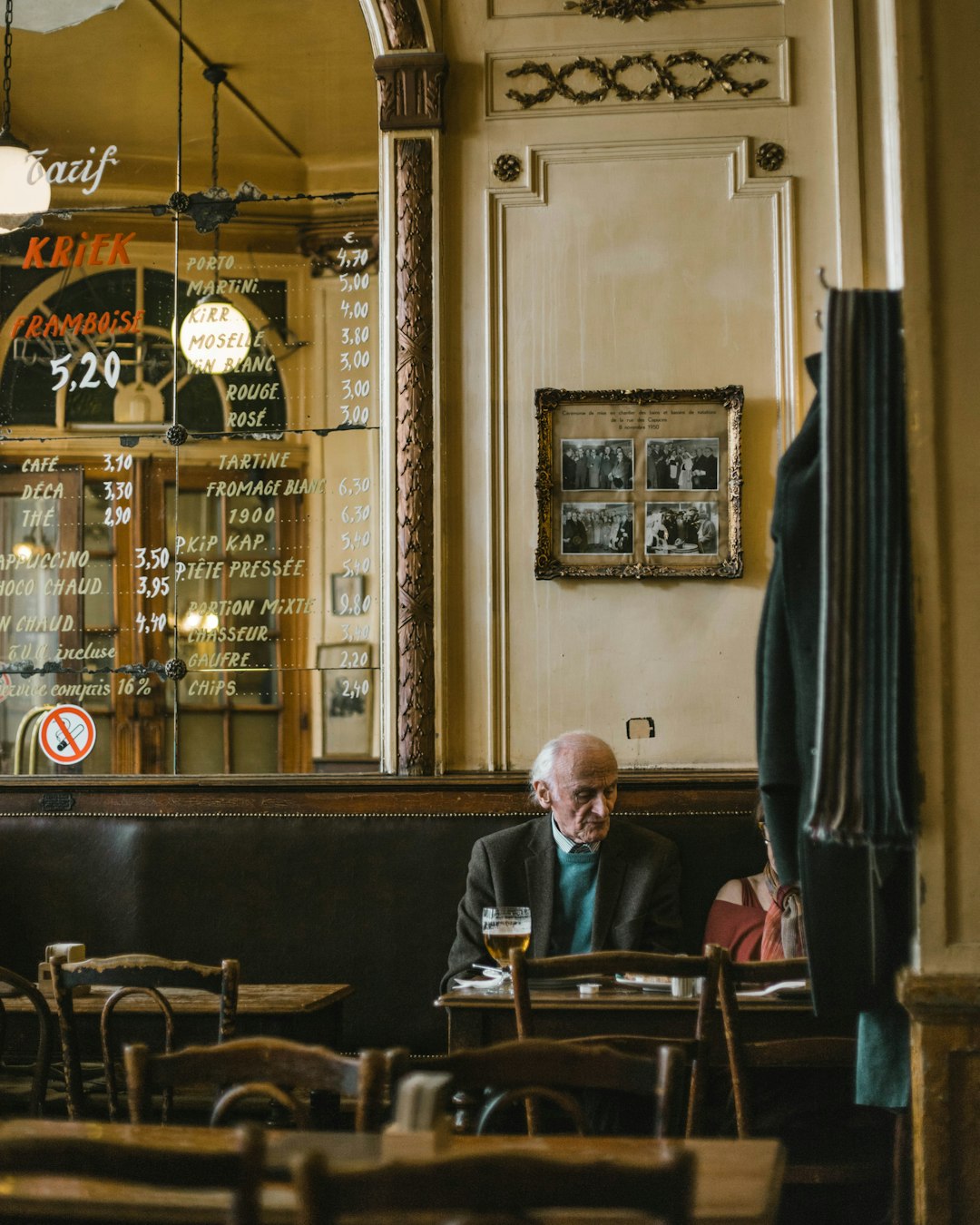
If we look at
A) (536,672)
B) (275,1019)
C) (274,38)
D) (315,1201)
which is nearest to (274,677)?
(536,672)

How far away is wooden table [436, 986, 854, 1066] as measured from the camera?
308cm

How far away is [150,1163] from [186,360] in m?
4.42

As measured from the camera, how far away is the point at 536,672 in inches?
185

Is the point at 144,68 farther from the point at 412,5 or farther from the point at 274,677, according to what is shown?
the point at 274,677

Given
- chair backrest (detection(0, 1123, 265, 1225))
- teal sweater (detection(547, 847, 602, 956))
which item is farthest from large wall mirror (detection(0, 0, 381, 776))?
chair backrest (detection(0, 1123, 265, 1225))

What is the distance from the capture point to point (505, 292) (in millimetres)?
4770

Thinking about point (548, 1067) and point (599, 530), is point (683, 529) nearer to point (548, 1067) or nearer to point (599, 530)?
point (599, 530)

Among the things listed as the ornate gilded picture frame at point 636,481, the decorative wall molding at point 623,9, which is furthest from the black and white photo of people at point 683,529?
the decorative wall molding at point 623,9

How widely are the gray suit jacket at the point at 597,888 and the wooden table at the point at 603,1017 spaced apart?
2.44 feet

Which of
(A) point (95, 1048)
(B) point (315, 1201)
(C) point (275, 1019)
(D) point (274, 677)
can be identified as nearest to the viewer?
(B) point (315, 1201)

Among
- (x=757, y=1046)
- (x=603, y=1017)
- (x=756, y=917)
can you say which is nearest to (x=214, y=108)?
(x=756, y=917)

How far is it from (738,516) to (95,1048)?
8.49 feet

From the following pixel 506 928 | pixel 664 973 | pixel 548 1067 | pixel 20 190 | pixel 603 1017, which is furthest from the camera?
pixel 20 190

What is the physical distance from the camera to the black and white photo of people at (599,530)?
4707 mm
